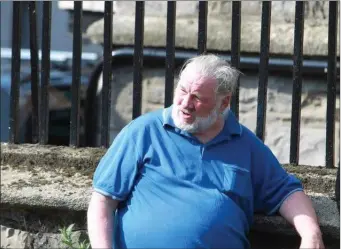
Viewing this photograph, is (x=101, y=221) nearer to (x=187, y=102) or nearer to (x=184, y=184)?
(x=184, y=184)

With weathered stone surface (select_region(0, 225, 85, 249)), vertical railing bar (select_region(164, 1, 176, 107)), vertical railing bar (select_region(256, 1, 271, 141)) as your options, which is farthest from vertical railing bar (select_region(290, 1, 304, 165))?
weathered stone surface (select_region(0, 225, 85, 249))

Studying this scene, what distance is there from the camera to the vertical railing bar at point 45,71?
4336 millimetres

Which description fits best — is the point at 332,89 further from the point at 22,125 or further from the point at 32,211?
the point at 22,125

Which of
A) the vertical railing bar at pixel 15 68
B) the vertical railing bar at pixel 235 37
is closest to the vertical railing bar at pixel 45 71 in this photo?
the vertical railing bar at pixel 15 68

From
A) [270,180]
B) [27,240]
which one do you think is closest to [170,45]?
[270,180]

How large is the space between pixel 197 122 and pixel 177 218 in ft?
1.25

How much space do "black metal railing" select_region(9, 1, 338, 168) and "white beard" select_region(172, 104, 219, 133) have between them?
62 cm

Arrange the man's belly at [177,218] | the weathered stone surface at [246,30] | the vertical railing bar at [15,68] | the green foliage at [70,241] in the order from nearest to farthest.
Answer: the man's belly at [177,218] < the green foliage at [70,241] < the vertical railing bar at [15,68] < the weathered stone surface at [246,30]

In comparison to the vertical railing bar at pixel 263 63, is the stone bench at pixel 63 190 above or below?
below

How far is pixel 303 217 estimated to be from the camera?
11.5ft

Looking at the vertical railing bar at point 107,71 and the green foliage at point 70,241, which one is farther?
the vertical railing bar at point 107,71

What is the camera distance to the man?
338 cm

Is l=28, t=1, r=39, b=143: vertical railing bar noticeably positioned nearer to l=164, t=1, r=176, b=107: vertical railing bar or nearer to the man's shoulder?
l=164, t=1, r=176, b=107: vertical railing bar

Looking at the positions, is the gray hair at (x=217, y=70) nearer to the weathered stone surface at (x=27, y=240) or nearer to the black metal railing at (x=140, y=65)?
the black metal railing at (x=140, y=65)
